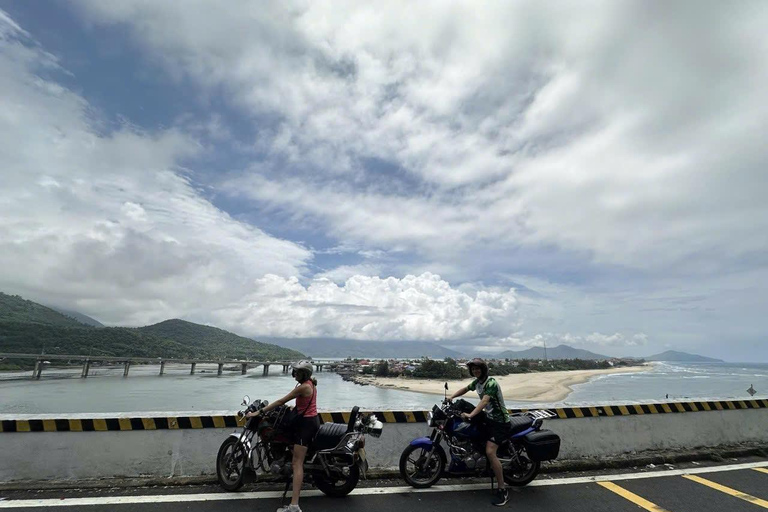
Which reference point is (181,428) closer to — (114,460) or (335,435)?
(114,460)

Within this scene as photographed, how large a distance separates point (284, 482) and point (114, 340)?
12726 cm

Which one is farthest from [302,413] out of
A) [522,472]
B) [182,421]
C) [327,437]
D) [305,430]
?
[522,472]

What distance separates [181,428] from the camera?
4984 millimetres

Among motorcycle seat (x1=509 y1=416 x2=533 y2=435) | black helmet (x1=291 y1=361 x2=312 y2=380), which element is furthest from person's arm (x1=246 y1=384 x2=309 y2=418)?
motorcycle seat (x1=509 y1=416 x2=533 y2=435)

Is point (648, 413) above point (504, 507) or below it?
above

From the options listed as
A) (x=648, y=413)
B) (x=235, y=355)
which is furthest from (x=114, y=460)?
(x=235, y=355)

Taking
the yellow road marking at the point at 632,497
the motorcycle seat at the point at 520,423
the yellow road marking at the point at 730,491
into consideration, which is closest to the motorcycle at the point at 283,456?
the motorcycle seat at the point at 520,423

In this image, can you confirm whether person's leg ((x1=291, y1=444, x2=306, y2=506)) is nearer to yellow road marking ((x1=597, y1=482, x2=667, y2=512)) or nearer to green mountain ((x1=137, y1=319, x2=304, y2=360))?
yellow road marking ((x1=597, y1=482, x2=667, y2=512))

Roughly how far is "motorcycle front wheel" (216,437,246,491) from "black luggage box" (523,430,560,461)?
352 cm

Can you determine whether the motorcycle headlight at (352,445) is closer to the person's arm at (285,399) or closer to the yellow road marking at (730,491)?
the person's arm at (285,399)

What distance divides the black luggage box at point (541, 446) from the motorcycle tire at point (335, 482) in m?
2.21

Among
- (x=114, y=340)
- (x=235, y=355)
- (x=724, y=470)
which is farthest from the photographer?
(x=235, y=355)

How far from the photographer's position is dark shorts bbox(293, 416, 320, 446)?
14.1ft

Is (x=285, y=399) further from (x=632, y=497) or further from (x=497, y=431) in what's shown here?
(x=632, y=497)
